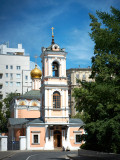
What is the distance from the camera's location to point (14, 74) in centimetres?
8912

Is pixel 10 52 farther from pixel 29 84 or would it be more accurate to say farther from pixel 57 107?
pixel 57 107

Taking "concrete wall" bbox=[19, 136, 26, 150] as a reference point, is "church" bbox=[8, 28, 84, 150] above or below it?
above

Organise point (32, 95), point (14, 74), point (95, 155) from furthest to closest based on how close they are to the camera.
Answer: point (14, 74), point (32, 95), point (95, 155)

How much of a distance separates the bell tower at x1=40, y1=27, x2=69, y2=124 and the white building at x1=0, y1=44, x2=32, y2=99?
145 feet

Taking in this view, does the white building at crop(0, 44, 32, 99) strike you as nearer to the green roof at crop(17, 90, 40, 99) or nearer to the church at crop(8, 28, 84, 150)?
the green roof at crop(17, 90, 40, 99)

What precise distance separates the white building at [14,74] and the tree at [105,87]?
67.4m

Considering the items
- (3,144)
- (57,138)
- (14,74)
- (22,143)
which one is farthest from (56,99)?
(14,74)

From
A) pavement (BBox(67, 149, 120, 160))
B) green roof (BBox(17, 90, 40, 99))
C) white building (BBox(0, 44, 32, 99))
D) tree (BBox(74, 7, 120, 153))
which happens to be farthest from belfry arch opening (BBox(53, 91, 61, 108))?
white building (BBox(0, 44, 32, 99))

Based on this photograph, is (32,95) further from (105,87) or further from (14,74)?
(105,87)

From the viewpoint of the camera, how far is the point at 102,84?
19078mm

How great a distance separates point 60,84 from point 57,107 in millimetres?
3157

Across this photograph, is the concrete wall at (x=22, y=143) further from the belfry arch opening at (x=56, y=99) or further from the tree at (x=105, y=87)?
the tree at (x=105, y=87)

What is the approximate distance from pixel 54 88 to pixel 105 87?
25.9m

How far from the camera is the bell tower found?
1698 inches
